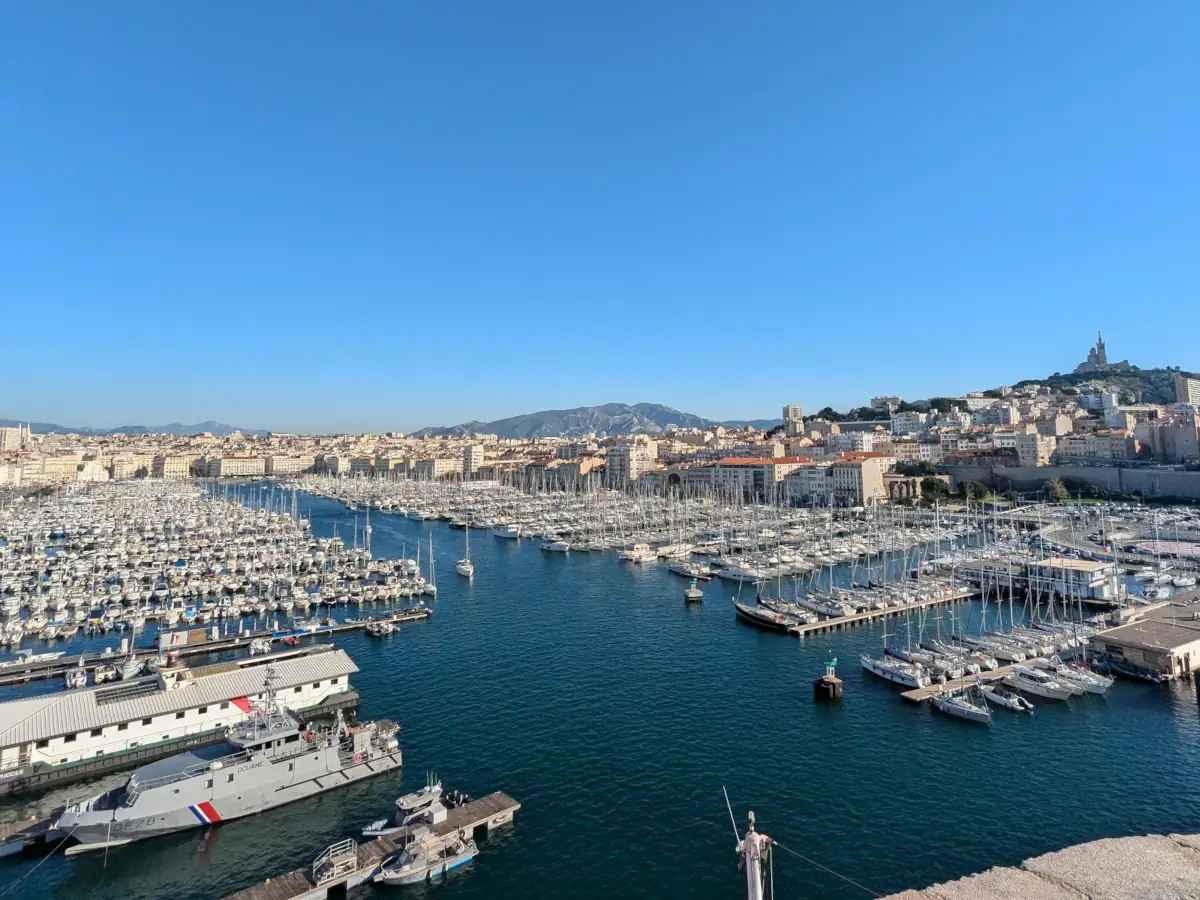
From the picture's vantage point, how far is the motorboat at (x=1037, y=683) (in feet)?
45.9

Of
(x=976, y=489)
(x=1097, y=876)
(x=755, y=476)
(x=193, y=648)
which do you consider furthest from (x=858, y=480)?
(x=1097, y=876)

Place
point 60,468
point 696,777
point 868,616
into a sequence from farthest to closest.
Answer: point 60,468 → point 868,616 → point 696,777

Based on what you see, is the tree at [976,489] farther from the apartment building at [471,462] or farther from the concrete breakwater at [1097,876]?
the apartment building at [471,462]

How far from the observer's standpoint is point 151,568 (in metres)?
28.9

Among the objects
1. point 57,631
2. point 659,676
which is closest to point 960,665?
point 659,676

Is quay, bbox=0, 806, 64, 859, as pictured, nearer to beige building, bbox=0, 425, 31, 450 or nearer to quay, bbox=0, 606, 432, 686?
quay, bbox=0, 606, 432, 686

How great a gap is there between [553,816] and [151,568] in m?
26.9

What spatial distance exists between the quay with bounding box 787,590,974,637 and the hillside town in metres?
27.0

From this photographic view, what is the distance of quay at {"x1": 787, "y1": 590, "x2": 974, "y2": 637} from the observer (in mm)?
19688

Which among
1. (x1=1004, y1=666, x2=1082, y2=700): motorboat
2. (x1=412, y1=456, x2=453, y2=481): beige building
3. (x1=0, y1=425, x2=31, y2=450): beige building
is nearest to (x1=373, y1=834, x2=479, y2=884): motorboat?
(x1=1004, y1=666, x2=1082, y2=700): motorboat

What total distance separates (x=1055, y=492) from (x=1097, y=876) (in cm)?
4728

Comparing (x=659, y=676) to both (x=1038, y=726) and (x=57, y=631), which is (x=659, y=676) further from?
(x=57, y=631)

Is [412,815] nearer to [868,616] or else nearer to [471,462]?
[868,616]

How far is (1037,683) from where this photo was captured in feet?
46.8
